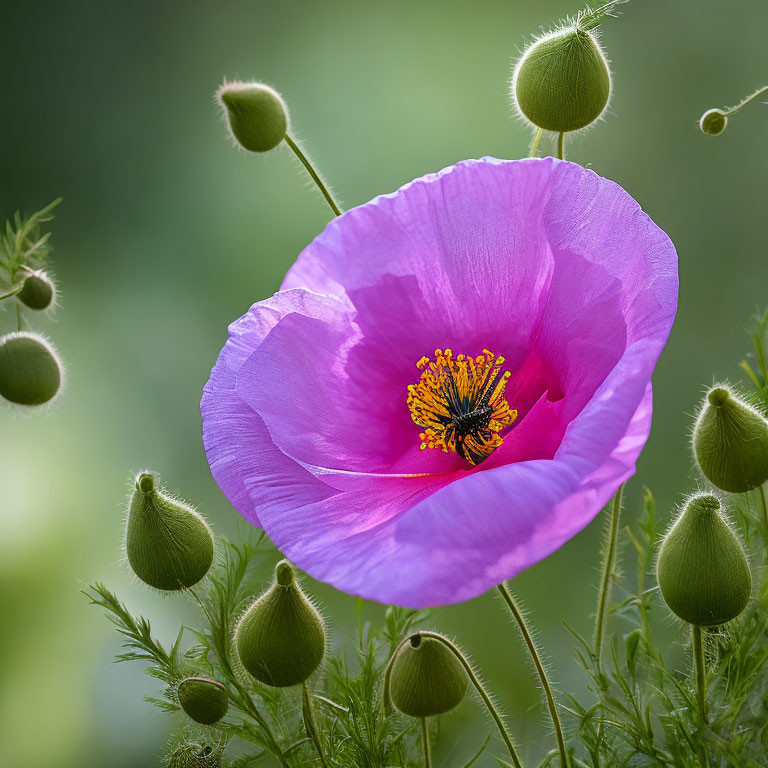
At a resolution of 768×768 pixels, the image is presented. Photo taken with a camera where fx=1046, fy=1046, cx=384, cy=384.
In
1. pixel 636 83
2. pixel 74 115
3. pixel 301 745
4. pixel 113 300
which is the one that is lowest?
pixel 301 745

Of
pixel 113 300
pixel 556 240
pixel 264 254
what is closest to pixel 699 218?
pixel 264 254

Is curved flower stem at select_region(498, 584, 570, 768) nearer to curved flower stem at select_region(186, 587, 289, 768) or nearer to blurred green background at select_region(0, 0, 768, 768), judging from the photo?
curved flower stem at select_region(186, 587, 289, 768)

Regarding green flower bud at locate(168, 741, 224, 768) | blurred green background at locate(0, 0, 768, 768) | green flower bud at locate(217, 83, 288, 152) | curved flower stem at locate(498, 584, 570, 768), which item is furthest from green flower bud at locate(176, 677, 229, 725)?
blurred green background at locate(0, 0, 768, 768)

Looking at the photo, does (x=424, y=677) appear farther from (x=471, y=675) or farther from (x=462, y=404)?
(x=462, y=404)

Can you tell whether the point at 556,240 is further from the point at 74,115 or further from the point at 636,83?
the point at 74,115

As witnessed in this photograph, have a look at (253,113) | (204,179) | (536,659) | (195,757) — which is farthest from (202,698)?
(204,179)
